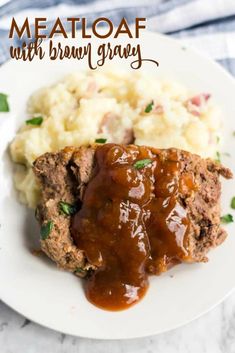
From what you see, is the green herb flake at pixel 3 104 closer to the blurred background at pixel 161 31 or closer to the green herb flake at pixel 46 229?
the blurred background at pixel 161 31

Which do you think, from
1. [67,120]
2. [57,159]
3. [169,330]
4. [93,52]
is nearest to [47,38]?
[93,52]

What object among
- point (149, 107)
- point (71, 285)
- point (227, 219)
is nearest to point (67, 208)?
point (71, 285)

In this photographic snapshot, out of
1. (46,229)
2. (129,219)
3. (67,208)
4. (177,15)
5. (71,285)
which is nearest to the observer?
(129,219)

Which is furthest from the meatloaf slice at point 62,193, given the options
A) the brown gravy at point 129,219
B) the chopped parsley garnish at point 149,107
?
the chopped parsley garnish at point 149,107

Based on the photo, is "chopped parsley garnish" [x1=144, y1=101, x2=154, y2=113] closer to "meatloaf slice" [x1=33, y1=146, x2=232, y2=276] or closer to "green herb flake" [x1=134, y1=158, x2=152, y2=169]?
"meatloaf slice" [x1=33, y1=146, x2=232, y2=276]

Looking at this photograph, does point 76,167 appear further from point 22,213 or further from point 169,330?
point 169,330

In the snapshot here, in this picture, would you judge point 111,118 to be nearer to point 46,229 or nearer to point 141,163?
point 141,163
